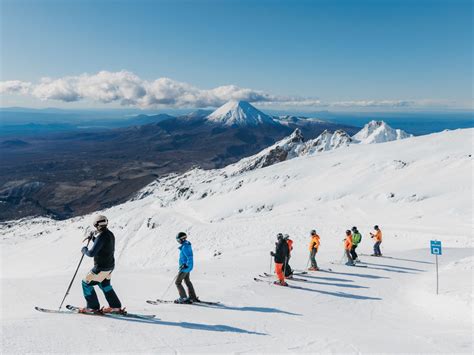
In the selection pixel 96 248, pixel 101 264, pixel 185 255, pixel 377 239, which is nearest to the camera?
pixel 96 248

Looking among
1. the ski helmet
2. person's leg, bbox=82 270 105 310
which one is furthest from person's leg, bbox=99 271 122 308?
the ski helmet

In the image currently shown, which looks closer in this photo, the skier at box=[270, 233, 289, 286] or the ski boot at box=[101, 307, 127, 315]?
the ski boot at box=[101, 307, 127, 315]

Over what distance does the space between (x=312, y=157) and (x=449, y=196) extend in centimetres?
4290

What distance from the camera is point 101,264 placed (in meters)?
9.26

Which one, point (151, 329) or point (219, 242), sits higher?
point (151, 329)

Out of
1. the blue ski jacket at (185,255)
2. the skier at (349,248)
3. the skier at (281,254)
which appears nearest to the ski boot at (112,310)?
the blue ski jacket at (185,255)

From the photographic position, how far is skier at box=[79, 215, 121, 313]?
9.10m

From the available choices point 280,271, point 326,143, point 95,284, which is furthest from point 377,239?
point 326,143

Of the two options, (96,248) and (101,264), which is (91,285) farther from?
(96,248)

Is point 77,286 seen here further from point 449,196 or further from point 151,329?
point 449,196

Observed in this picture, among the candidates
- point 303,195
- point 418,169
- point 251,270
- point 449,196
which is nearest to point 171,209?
point 303,195

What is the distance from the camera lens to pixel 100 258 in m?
9.23

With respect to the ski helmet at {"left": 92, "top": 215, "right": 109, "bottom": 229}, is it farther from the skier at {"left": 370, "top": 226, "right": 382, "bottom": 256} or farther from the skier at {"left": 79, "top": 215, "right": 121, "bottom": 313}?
the skier at {"left": 370, "top": 226, "right": 382, "bottom": 256}

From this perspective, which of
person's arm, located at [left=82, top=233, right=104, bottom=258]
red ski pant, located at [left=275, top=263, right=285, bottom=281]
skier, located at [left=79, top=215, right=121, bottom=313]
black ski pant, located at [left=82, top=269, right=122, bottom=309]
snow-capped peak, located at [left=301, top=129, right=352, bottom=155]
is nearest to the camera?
person's arm, located at [left=82, top=233, right=104, bottom=258]
